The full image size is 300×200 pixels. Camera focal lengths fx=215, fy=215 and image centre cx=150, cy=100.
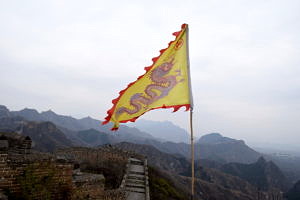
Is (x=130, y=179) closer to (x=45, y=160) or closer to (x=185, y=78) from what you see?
(x=45, y=160)

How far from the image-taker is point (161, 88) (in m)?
6.76

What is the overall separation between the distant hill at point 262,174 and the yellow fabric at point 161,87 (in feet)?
429

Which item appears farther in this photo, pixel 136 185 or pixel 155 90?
pixel 136 185

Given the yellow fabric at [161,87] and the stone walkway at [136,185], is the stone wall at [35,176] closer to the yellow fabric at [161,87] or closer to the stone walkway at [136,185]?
the yellow fabric at [161,87]

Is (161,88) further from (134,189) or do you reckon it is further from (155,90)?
(134,189)

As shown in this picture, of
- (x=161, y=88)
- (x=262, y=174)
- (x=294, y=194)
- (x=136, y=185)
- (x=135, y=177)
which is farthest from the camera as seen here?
(x=262, y=174)

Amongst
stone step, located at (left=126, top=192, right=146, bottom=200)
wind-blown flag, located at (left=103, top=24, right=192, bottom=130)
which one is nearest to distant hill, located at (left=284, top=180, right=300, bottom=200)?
stone step, located at (left=126, top=192, right=146, bottom=200)

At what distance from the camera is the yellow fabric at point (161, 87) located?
6512 mm

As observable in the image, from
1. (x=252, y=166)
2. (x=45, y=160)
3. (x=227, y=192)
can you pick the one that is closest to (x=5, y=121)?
(x=227, y=192)

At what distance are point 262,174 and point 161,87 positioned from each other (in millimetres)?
143447

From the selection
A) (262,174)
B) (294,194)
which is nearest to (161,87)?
(294,194)

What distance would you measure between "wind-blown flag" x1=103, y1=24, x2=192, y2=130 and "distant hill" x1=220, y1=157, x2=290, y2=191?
131 meters

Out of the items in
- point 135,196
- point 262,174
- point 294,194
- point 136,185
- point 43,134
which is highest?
point 136,185

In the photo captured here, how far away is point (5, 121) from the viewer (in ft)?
353
